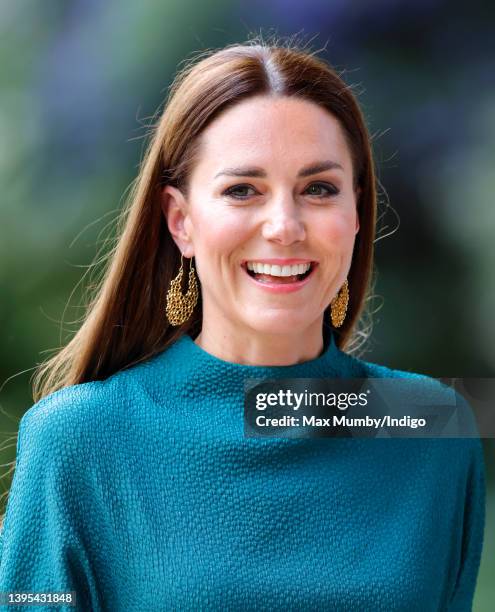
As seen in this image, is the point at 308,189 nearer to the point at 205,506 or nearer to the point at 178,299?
the point at 178,299

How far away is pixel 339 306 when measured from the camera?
Result: 1.82 meters

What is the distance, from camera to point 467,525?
1816 mm

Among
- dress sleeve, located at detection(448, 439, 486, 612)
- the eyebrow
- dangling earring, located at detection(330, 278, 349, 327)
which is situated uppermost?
the eyebrow

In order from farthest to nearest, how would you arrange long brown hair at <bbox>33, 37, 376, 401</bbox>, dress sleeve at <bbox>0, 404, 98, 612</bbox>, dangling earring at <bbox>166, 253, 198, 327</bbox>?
dangling earring at <bbox>166, 253, 198, 327</bbox>, long brown hair at <bbox>33, 37, 376, 401</bbox>, dress sleeve at <bbox>0, 404, 98, 612</bbox>

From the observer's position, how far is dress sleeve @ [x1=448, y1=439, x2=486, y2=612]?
5.92 ft

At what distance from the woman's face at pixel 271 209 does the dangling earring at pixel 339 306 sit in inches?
5.6

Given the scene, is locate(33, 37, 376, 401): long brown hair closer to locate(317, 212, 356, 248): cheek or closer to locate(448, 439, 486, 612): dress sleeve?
locate(317, 212, 356, 248): cheek

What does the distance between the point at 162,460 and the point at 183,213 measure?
0.42 metres

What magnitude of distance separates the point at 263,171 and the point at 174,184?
217mm

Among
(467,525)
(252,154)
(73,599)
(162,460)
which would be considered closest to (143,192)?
(252,154)

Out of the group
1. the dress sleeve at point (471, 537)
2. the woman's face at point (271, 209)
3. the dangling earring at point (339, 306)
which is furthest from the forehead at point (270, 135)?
the dress sleeve at point (471, 537)

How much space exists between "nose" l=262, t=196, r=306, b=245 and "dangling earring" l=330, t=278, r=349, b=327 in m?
0.27

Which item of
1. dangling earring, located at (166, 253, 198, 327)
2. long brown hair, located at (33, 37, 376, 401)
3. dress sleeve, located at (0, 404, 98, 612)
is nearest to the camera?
dress sleeve, located at (0, 404, 98, 612)

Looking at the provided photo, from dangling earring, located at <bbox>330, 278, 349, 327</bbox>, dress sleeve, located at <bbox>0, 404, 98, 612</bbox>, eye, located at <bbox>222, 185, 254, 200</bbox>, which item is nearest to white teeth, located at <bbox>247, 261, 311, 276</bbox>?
eye, located at <bbox>222, 185, 254, 200</bbox>
